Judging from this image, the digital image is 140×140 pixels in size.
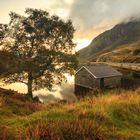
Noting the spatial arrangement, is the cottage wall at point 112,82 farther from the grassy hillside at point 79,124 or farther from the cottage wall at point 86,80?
the grassy hillside at point 79,124

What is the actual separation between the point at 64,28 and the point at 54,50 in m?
3.74

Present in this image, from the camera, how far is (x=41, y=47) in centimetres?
3831

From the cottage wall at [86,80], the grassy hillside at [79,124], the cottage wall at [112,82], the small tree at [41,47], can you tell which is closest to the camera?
the grassy hillside at [79,124]

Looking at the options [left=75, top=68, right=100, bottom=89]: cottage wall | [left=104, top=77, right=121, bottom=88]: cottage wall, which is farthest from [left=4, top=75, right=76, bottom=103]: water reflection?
[left=104, top=77, right=121, bottom=88]: cottage wall

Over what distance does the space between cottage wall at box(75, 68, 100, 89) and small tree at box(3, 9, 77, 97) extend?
1974 centimetres

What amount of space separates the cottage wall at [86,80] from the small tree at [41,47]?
1974cm

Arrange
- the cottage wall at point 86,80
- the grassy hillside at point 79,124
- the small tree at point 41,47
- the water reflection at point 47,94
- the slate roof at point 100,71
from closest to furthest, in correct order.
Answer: the grassy hillside at point 79,124
the small tree at point 41,47
the water reflection at point 47,94
the slate roof at point 100,71
the cottage wall at point 86,80

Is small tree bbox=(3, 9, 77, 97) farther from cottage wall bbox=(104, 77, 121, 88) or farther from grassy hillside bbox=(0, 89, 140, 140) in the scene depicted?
grassy hillside bbox=(0, 89, 140, 140)

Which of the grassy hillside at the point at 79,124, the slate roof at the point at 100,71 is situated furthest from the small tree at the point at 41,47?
the grassy hillside at the point at 79,124

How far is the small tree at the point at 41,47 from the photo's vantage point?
3788cm

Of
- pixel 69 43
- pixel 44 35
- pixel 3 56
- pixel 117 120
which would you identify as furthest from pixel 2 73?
pixel 117 120

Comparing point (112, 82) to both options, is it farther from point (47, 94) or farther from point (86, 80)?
point (47, 94)

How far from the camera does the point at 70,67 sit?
38.7 m

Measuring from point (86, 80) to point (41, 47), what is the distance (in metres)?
24.8
